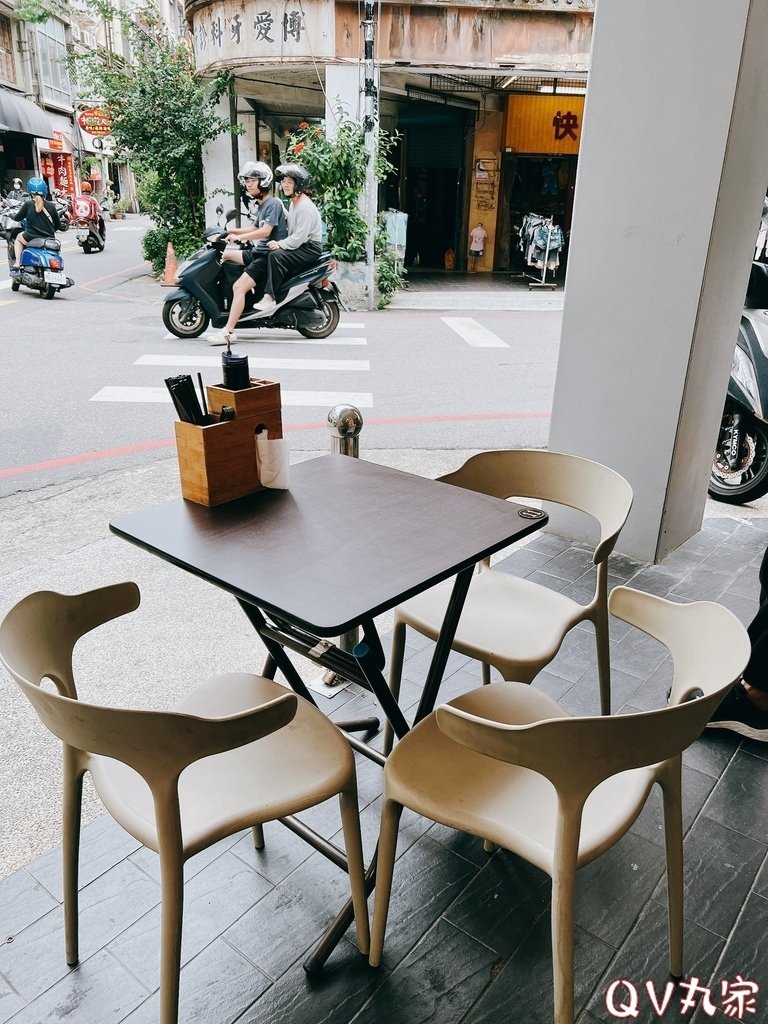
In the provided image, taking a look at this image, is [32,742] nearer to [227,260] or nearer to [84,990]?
[84,990]

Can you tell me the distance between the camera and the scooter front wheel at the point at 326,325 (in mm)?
9250

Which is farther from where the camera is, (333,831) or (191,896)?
(333,831)

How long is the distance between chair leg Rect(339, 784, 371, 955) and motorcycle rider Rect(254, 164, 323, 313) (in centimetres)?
766

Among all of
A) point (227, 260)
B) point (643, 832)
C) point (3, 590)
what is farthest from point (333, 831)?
point (227, 260)

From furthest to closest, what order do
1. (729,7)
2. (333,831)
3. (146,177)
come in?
1. (146,177)
2. (729,7)
3. (333,831)

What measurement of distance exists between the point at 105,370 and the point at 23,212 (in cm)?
537

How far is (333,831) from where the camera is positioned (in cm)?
220

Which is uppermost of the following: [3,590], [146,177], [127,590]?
[146,177]

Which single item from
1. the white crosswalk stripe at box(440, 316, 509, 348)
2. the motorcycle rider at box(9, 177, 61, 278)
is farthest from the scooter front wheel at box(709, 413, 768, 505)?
the motorcycle rider at box(9, 177, 61, 278)

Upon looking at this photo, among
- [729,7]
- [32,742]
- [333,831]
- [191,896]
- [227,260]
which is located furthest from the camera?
[227,260]

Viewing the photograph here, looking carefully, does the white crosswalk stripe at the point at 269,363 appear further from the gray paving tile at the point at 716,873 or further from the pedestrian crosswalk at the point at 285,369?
the gray paving tile at the point at 716,873

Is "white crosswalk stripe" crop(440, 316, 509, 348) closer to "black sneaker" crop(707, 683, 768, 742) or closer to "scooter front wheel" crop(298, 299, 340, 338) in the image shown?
"scooter front wheel" crop(298, 299, 340, 338)

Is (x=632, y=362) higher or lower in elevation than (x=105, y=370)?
higher

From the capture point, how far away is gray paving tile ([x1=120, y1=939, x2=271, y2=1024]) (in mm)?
1678
